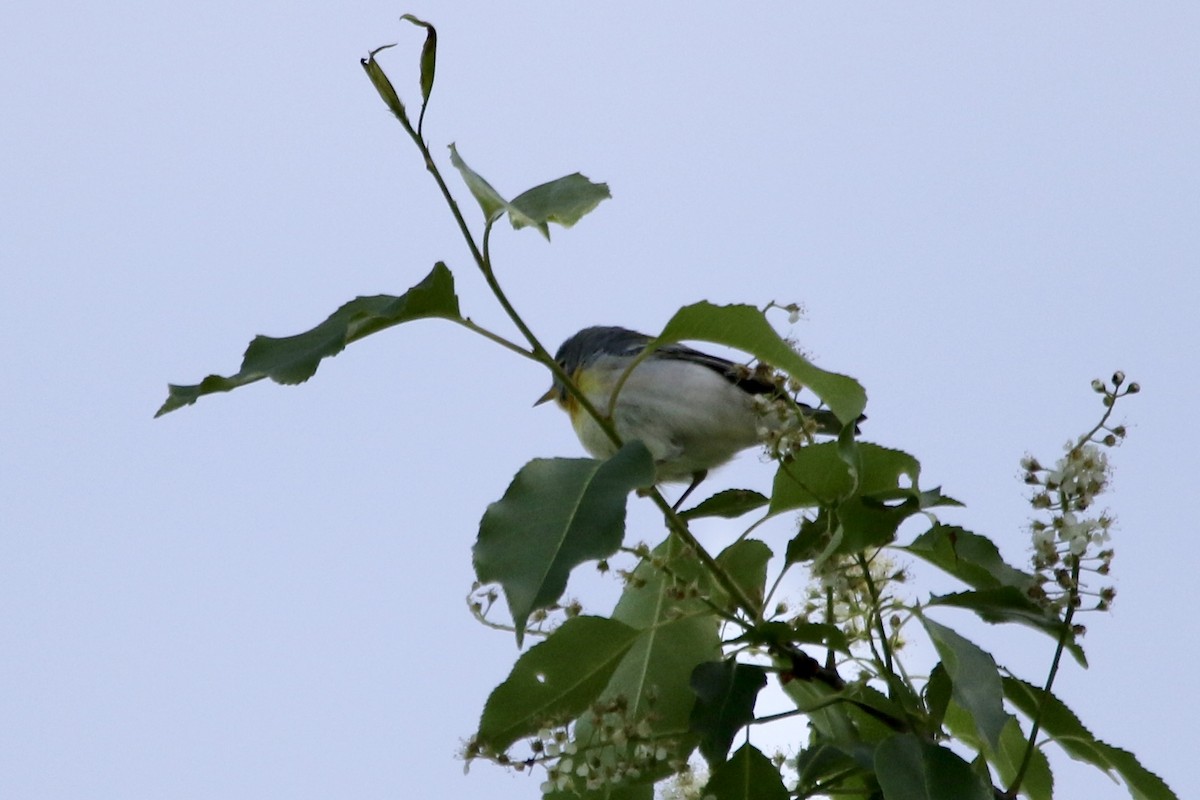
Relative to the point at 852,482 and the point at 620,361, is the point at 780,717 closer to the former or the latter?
the point at 852,482

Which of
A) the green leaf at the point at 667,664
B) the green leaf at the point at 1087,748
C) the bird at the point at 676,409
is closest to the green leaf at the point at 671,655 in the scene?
the green leaf at the point at 667,664

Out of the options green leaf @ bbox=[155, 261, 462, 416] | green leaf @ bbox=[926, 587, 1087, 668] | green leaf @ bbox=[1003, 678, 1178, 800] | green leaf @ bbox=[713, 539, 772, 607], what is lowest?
green leaf @ bbox=[1003, 678, 1178, 800]

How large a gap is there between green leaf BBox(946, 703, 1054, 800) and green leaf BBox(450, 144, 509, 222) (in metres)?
1.24

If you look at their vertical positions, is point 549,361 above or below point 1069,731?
above

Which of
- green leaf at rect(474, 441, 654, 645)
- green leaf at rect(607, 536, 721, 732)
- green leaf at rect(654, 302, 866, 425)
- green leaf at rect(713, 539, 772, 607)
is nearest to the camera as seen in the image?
green leaf at rect(474, 441, 654, 645)

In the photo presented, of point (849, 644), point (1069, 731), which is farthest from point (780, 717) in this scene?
point (1069, 731)

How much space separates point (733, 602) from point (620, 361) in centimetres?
273

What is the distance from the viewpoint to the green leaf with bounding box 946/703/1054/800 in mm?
2455

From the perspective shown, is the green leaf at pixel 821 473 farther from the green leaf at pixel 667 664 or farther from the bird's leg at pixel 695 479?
the bird's leg at pixel 695 479

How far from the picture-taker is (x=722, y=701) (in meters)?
2.16

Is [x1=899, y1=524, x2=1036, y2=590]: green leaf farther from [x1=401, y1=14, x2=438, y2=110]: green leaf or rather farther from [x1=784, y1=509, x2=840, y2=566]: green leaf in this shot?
[x1=401, y1=14, x2=438, y2=110]: green leaf

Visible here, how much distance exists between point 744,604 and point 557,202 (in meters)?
0.75

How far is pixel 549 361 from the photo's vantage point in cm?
216

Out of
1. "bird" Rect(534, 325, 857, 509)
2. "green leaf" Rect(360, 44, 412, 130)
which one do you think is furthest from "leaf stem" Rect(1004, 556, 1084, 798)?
"bird" Rect(534, 325, 857, 509)
